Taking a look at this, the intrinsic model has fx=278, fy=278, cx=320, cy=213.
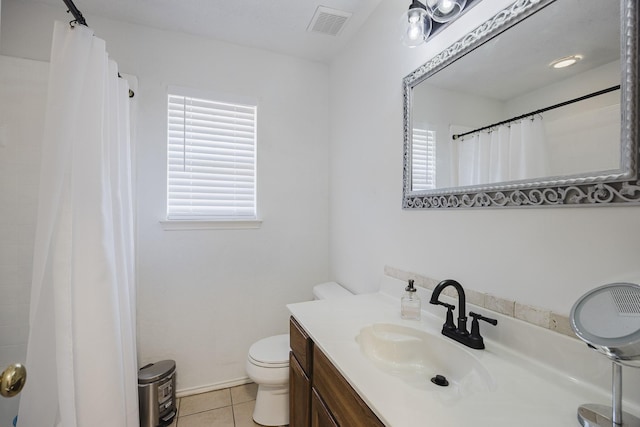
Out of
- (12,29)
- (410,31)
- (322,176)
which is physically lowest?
(322,176)

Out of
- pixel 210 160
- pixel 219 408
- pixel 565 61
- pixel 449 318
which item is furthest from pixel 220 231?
pixel 565 61

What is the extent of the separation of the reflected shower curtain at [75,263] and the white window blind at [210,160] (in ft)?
2.39

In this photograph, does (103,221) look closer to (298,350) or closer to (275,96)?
(298,350)

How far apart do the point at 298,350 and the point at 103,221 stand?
998mm

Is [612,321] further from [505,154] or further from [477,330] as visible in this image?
[505,154]

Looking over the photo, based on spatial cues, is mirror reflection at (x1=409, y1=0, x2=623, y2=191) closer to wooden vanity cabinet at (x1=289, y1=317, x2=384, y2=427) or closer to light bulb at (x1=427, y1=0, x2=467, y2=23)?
light bulb at (x1=427, y1=0, x2=467, y2=23)

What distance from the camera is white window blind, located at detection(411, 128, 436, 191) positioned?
129 cm

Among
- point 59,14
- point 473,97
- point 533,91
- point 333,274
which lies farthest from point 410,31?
point 59,14

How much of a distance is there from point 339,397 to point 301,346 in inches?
14.3

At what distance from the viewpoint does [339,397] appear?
899 millimetres

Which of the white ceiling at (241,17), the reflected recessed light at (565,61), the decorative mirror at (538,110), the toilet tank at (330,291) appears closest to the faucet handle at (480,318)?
the decorative mirror at (538,110)

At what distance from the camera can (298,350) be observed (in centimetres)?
127

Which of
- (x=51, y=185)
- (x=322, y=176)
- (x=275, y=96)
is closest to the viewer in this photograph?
(x=51, y=185)

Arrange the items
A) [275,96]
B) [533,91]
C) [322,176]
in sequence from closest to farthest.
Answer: [533,91] < [275,96] < [322,176]
